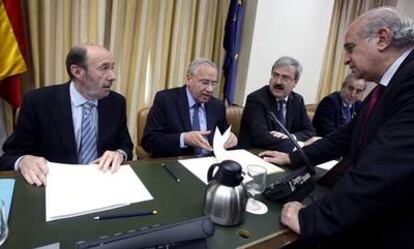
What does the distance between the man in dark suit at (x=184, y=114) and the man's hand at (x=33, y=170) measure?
774 mm

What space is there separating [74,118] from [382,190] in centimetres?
139

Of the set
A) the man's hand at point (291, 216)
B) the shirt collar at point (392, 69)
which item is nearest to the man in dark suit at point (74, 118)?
the man's hand at point (291, 216)

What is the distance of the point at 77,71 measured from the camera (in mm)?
1589

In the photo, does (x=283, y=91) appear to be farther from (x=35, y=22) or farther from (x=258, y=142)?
(x=35, y=22)

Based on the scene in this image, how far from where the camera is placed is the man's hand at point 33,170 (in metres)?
1.09

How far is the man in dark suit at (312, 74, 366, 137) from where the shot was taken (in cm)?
267

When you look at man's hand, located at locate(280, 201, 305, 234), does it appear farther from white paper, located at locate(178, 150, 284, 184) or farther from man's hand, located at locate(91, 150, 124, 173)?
man's hand, located at locate(91, 150, 124, 173)

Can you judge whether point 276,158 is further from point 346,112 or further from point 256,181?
point 346,112

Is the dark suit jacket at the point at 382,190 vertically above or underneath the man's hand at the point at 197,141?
above

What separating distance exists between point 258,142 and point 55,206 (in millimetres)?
1416

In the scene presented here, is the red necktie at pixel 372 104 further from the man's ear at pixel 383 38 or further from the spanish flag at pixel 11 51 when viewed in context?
the spanish flag at pixel 11 51

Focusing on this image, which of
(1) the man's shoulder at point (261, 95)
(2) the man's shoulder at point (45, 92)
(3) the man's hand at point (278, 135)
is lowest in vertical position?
(3) the man's hand at point (278, 135)

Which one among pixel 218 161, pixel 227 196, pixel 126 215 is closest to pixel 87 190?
pixel 126 215

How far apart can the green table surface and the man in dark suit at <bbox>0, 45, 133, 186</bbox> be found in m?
0.42
